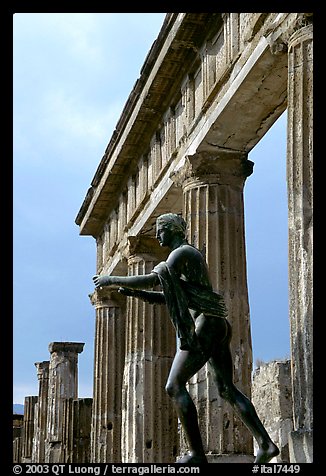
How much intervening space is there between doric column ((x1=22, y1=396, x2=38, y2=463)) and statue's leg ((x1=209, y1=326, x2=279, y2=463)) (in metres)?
25.0

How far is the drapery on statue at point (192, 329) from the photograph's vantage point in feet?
31.9

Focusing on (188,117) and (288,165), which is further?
(188,117)

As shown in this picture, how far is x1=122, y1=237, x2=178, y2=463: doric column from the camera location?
17.9 m

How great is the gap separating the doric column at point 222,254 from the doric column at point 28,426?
69.1ft

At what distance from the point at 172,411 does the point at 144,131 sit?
4952 millimetres

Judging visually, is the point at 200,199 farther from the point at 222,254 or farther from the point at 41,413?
the point at 41,413

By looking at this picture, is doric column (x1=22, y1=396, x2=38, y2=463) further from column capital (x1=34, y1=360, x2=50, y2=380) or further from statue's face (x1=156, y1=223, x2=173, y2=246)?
statue's face (x1=156, y1=223, x2=173, y2=246)

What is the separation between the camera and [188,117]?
15344 mm

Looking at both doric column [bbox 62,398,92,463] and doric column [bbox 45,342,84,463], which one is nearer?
doric column [bbox 62,398,92,463]

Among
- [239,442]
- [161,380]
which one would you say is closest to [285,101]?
[239,442]

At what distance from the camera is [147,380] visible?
18359 mm

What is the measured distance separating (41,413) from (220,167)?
1917 centimetres

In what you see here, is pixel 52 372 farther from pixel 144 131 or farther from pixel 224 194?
pixel 224 194

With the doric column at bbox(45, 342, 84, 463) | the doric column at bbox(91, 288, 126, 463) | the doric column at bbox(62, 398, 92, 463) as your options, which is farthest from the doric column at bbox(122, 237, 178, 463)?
the doric column at bbox(45, 342, 84, 463)
